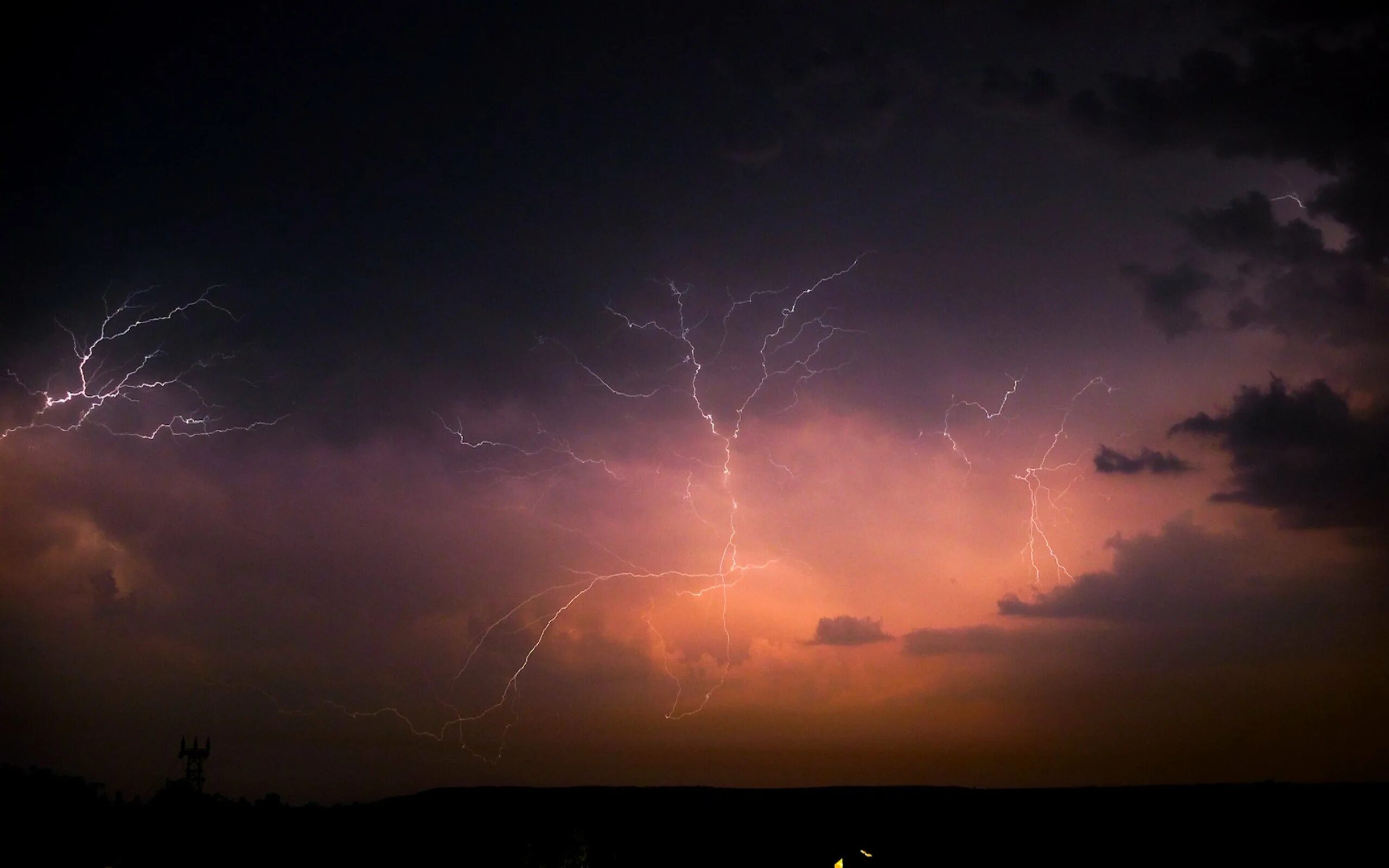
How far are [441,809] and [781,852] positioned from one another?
40.7 feet

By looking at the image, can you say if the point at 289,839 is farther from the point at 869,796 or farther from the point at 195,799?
the point at 869,796

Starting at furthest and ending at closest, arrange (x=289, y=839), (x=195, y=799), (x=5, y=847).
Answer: (x=195, y=799) < (x=289, y=839) < (x=5, y=847)

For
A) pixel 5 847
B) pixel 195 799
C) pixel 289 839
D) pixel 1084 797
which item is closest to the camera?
pixel 5 847

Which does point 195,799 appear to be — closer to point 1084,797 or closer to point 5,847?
point 5,847

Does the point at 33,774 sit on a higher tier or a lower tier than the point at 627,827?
higher

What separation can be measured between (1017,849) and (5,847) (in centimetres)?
2274

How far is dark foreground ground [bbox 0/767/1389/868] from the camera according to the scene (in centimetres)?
1922

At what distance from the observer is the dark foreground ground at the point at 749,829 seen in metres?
19.2

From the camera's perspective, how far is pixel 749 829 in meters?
24.6

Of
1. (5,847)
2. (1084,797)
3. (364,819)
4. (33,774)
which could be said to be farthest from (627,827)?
(33,774)

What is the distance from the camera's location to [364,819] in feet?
87.1

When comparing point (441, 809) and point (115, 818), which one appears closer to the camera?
point (115, 818)

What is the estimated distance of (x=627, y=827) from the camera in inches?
1002

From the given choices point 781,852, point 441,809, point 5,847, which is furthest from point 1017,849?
point 5,847
